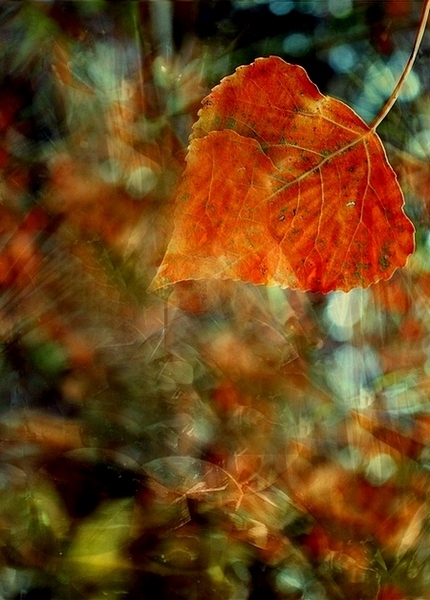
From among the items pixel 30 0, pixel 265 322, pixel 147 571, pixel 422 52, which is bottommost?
pixel 147 571

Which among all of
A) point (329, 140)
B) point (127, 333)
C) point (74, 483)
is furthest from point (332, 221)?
point (74, 483)

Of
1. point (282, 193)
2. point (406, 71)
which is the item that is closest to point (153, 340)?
point (282, 193)

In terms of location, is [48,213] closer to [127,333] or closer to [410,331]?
[127,333]

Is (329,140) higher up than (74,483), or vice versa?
(329,140)
